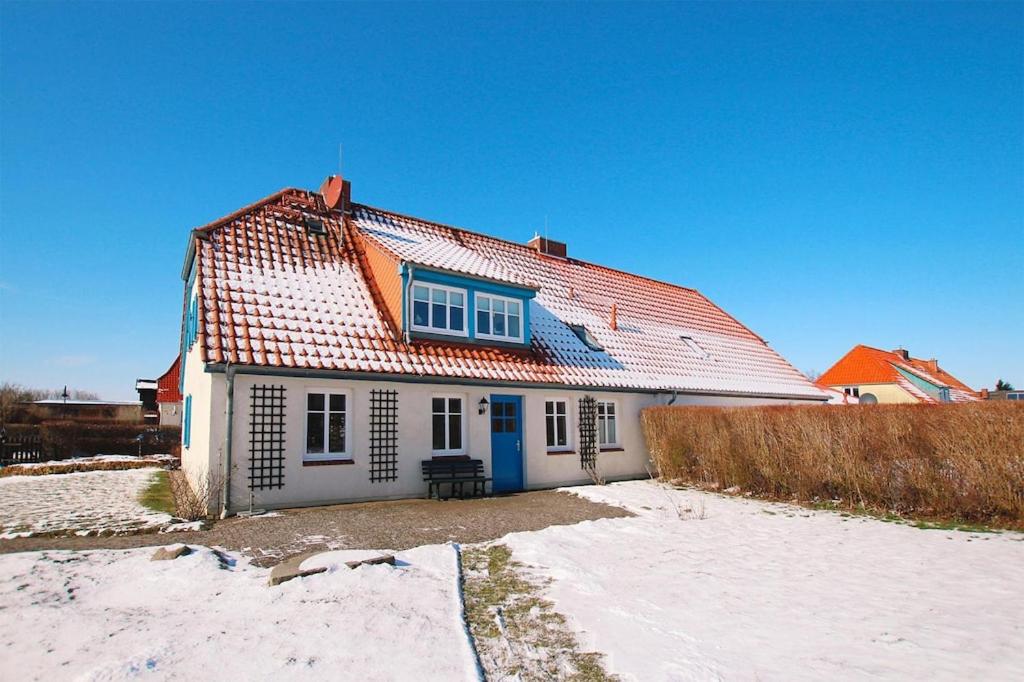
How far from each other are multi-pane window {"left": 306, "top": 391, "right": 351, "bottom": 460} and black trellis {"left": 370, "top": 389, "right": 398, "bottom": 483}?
0.55m

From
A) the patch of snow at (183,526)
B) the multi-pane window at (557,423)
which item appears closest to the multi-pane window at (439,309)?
the multi-pane window at (557,423)

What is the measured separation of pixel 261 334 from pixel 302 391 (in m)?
1.43

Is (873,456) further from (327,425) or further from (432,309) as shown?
(327,425)

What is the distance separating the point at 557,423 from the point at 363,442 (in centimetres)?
587

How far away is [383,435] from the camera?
41.8 ft

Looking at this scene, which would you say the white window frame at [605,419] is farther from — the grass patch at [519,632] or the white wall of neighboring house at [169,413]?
the white wall of neighboring house at [169,413]

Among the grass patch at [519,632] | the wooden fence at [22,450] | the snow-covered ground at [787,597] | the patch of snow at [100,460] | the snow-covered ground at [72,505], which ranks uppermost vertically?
the wooden fence at [22,450]

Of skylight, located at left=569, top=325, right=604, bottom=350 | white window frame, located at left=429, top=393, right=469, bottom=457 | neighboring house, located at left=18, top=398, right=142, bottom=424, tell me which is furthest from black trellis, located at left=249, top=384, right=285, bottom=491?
neighboring house, located at left=18, top=398, right=142, bottom=424

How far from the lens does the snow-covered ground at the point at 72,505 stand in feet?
30.9

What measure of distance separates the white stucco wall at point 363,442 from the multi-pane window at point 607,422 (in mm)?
488

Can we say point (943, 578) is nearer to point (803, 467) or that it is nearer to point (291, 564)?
point (803, 467)

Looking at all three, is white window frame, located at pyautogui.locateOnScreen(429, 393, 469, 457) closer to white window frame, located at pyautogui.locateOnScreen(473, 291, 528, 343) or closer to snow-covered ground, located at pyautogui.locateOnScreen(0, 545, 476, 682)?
white window frame, located at pyautogui.locateOnScreen(473, 291, 528, 343)

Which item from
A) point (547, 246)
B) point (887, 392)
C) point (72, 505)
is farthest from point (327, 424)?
point (887, 392)

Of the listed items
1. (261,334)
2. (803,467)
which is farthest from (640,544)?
(261,334)
